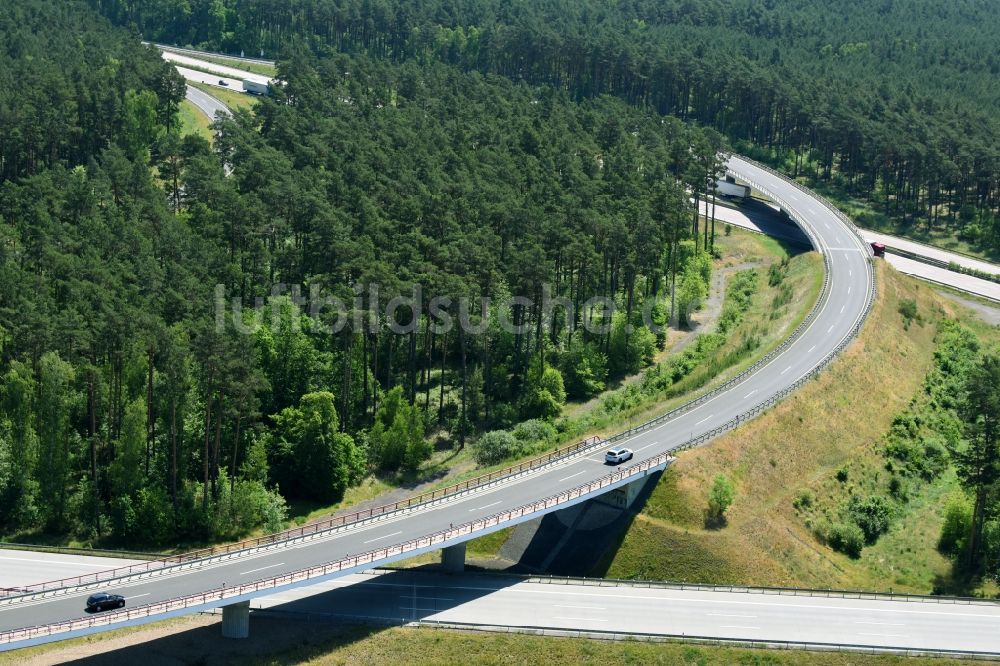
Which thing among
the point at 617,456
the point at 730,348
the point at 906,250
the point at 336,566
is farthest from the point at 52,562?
the point at 906,250

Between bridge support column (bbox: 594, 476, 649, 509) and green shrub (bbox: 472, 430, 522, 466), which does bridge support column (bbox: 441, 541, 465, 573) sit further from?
green shrub (bbox: 472, 430, 522, 466)

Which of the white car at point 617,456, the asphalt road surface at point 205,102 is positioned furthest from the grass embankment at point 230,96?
the white car at point 617,456

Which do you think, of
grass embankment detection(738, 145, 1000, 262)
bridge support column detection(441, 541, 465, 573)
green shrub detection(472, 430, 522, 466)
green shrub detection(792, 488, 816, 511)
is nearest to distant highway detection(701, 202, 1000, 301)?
grass embankment detection(738, 145, 1000, 262)

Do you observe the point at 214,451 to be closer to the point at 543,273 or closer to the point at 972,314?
the point at 543,273

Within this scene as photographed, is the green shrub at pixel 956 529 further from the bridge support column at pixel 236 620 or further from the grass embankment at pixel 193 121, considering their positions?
the grass embankment at pixel 193 121

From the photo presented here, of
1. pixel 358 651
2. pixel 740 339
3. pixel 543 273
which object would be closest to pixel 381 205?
pixel 543 273

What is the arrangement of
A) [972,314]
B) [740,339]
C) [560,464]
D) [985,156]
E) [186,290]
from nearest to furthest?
[560,464], [186,290], [740,339], [972,314], [985,156]
